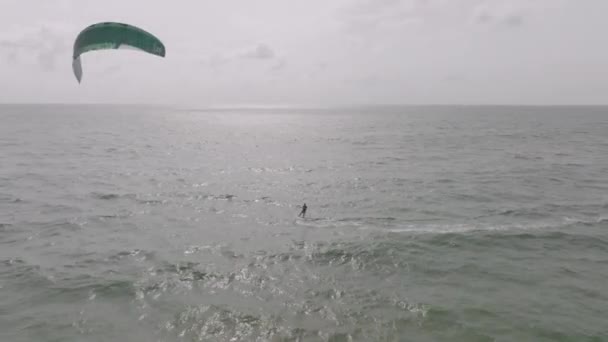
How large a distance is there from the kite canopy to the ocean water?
11.3 m

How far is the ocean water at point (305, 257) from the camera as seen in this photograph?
17.6 metres

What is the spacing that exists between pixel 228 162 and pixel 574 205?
46611 millimetres

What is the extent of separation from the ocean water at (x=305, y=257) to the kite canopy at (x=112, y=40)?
11325 millimetres

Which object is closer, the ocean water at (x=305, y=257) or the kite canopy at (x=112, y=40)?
the ocean water at (x=305, y=257)

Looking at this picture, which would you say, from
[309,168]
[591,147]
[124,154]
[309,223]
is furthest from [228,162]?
[591,147]

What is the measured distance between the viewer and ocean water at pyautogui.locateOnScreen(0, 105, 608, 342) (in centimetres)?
1762

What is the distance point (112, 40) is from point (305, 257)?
15.9 meters

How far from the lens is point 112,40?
63.1ft

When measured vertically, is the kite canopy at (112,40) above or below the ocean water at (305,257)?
above

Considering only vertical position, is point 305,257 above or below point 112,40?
below

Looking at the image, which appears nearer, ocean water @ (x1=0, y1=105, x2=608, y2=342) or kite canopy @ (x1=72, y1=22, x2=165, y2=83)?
ocean water @ (x1=0, y1=105, x2=608, y2=342)

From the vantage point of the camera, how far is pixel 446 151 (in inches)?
2876

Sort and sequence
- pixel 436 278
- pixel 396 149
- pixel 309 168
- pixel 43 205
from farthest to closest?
pixel 396 149 → pixel 309 168 → pixel 43 205 → pixel 436 278

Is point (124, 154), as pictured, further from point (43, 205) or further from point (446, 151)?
point (446, 151)
